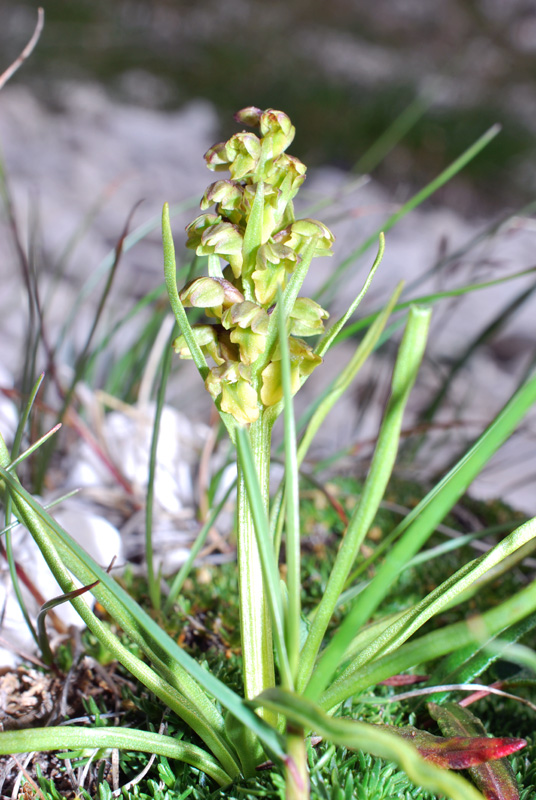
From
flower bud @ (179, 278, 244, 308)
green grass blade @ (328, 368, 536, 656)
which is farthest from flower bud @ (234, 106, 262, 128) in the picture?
green grass blade @ (328, 368, 536, 656)

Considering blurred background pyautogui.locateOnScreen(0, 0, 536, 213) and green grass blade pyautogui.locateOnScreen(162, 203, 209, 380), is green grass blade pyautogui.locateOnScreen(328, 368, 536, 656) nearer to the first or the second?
green grass blade pyautogui.locateOnScreen(162, 203, 209, 380)

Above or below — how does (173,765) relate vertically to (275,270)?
below

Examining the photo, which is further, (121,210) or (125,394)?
(121,210)

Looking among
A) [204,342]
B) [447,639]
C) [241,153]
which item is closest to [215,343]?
[204,342]

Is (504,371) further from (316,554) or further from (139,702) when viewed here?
(139,702)

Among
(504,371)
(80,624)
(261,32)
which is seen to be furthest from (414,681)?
(261,32)

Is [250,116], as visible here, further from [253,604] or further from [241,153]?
[253,604]
